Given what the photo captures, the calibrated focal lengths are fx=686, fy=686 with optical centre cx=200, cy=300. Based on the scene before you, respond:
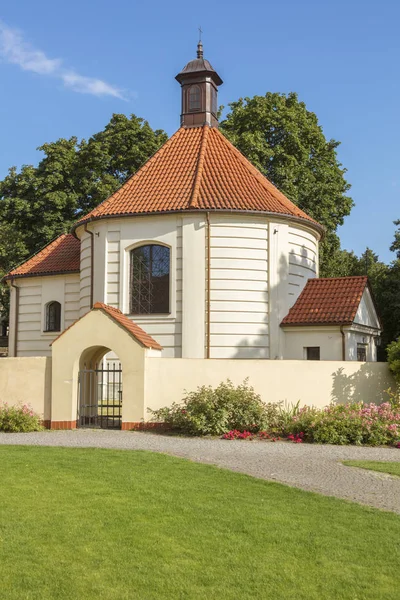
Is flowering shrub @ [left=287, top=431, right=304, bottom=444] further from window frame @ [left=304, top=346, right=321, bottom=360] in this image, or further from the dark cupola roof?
the dark cupola roof

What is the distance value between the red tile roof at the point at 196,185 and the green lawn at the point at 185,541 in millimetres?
15220

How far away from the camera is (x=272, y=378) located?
18.9m

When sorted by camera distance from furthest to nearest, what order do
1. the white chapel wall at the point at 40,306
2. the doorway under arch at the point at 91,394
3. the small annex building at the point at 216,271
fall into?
the white chapel wall at the point at 40,306 → the small annex building at the point at 216,271 → the doorway under arch at the point at 91,394

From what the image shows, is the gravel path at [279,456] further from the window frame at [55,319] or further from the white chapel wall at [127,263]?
the window frame at [55,319]

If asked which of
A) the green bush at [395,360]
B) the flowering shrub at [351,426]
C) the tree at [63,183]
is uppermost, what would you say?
the tree at [63,183]

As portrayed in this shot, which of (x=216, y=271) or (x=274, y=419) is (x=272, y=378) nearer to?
(x=274, y=419)

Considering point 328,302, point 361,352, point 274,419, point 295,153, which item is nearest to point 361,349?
point 361,352

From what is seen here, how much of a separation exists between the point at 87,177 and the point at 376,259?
39.4 metres

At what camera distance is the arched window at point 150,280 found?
81.8 feet

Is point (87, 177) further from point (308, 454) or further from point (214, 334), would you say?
point (308, 454)

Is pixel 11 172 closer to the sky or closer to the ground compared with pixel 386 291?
closer to the sky

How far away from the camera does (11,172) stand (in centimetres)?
4288

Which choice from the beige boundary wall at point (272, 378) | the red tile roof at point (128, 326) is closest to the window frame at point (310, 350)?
the beige boundary wall at point (272, 378)

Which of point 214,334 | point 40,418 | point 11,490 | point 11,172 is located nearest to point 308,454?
point 11,490
